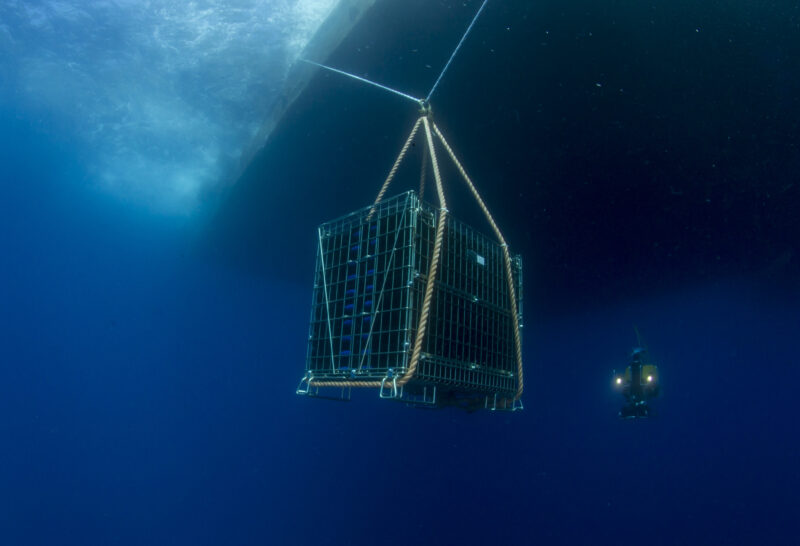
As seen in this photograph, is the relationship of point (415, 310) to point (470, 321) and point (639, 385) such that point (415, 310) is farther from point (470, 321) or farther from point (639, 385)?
point (639, 385)

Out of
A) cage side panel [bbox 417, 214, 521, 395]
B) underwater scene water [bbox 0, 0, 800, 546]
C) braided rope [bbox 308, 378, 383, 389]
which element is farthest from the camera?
underwater scene water [bbox 0, 0, 800, 546]

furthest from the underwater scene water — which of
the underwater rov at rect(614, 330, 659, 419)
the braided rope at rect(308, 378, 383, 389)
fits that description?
the braided rope at rect(308, 378, 383, 389)

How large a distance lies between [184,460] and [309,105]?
13995mm

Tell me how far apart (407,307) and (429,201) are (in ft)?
25.7

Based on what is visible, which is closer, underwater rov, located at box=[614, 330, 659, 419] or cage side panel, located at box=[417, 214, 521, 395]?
cage side panel, located at box=[417, 214, 521, 395]

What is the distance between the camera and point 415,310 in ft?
12.2

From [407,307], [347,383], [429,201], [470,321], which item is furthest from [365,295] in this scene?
[429,201]

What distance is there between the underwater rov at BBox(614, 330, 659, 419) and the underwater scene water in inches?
48.0

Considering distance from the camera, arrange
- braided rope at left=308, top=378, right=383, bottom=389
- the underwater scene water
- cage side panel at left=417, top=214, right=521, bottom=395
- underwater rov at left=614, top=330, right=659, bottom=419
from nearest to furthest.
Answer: braided rope at left=308, top=378, right=383, bottom=389 → cage side panel at left=417, top=214, right=521, bottom=395 → the underwater scene water → underwater rov at left=614, top=330, right=659, bottom=419

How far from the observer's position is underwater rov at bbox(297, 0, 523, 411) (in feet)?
12.1

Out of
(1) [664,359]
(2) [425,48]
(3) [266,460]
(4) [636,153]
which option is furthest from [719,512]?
(3) [266,460]

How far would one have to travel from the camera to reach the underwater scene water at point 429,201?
23.2 feet

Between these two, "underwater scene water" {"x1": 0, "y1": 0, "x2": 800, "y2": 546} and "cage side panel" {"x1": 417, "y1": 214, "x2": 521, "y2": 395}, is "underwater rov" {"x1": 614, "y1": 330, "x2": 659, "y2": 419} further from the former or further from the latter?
"cage side panel" {"x1": 417, "y1": 214, "x2": 521, "y2": 395}

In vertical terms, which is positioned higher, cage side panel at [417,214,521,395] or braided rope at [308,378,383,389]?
cage side panel at [417,214,521,395]
